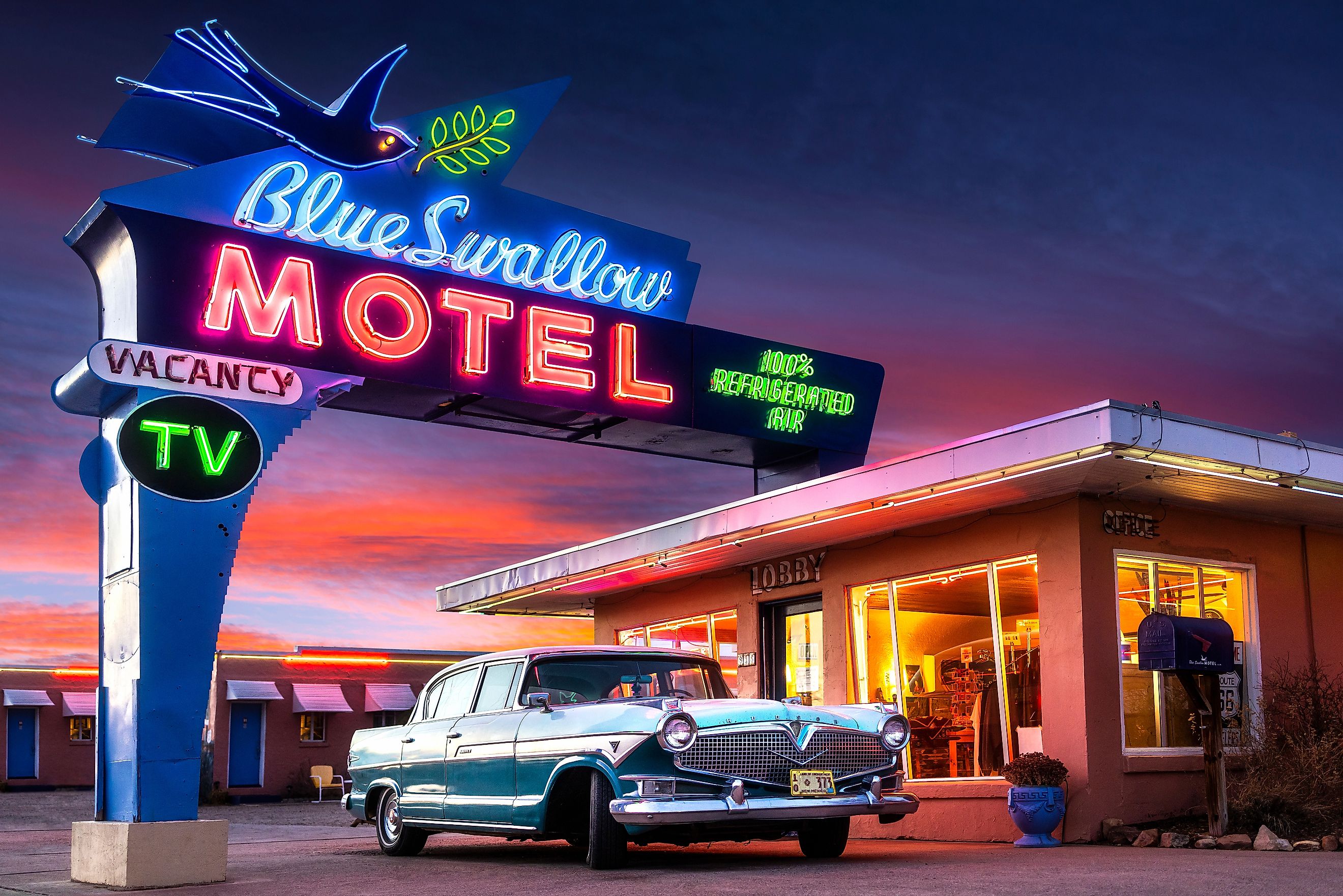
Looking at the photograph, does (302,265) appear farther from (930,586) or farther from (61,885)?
(930,586)

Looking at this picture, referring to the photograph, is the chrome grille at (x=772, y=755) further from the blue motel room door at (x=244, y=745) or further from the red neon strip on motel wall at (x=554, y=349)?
the blue motel room door at (x=244, y=745)

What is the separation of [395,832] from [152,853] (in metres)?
2.75

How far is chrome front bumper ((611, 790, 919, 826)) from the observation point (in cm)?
845

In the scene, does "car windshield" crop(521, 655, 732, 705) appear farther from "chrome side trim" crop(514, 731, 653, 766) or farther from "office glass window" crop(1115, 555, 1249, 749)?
"office glass window" crop(1115, 555, 1249, 749)

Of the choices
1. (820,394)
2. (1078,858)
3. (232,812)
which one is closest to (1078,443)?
(1078,858)

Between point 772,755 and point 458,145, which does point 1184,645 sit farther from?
point 458,145

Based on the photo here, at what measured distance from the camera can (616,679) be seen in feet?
34.3

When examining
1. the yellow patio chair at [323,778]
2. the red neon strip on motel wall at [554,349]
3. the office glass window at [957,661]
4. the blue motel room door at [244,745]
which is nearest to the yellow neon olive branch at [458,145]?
the red neon strip on motel wall at [554,349]

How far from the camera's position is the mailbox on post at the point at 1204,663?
35.5 ft

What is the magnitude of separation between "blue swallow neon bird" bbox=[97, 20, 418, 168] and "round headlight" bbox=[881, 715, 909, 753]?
8598 mm

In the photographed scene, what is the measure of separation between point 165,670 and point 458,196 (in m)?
6.99

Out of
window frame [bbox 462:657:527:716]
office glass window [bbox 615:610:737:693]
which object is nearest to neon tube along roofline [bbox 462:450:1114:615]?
office glass window [bbox 615:610:737:693]

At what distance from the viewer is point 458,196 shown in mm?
15258

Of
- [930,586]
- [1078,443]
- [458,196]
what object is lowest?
[930,586]
